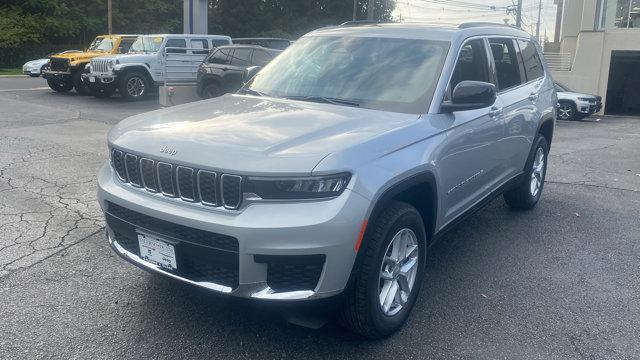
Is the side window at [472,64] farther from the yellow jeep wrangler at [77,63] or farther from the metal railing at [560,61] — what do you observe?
the metal railing at [560,61]

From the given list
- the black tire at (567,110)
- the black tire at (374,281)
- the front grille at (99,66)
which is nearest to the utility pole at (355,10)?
the black tire at (567,110)

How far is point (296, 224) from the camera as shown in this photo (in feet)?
9.45

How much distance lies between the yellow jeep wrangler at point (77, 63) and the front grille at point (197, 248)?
1626cm

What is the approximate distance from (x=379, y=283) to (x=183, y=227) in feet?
3.69

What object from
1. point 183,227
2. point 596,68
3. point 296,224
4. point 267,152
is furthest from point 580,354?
point 596,68

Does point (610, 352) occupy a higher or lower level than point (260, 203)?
lower

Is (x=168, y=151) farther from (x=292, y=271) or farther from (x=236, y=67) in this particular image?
(x=236, y=67)

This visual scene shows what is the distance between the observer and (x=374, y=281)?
3225mm

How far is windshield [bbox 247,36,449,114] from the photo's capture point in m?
4.05

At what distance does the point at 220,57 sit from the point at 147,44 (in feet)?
12.3

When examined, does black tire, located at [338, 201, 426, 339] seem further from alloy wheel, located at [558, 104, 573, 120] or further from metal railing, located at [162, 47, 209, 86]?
alloy wheel, located at [558, 104, 573, 120]

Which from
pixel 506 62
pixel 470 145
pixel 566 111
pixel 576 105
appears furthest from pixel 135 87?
pixel 470 145

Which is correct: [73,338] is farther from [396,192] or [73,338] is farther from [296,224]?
[396,192]

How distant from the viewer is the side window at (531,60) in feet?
19.1
